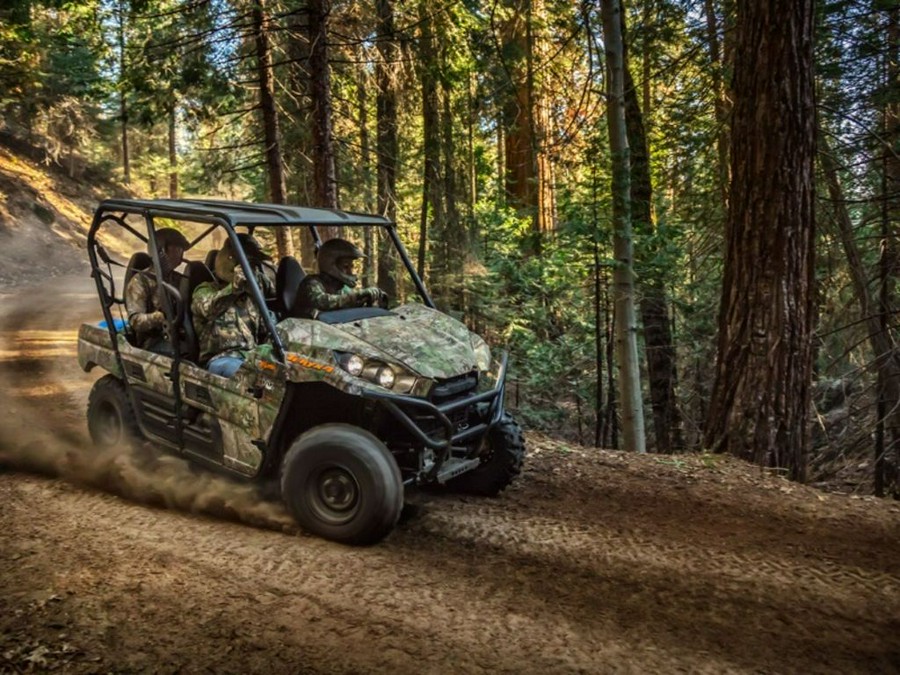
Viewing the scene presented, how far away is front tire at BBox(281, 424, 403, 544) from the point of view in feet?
15.1

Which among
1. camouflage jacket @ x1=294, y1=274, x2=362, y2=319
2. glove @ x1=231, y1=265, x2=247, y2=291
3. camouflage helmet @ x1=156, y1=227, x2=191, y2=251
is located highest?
camouflage helmet @ x1=156, y1=227, x2=191, y2=251

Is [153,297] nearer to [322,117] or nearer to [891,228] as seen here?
[322,117]

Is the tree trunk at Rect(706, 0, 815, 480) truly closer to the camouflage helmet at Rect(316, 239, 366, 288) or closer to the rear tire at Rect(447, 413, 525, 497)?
the rear tire at Rect(447, 413, 525, 497)

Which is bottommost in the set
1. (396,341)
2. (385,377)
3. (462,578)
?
(462,578)

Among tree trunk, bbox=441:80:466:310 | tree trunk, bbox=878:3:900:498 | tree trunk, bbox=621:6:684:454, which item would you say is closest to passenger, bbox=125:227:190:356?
tree trunk, bbox=621:6:684:454

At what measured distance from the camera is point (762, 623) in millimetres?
3797

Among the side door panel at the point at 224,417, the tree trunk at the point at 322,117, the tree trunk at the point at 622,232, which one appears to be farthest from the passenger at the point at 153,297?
the tree trunk at the point at 622,232

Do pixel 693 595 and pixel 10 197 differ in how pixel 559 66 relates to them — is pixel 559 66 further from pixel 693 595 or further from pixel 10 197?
pixel 10 197

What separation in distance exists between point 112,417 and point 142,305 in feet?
3.56

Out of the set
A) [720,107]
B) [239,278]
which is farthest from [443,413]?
[720,107]

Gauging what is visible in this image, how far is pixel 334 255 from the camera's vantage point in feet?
19.5

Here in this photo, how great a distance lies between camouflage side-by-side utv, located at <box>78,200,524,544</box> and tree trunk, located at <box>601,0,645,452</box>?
3.62 m

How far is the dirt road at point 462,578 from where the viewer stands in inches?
137

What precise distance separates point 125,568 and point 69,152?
34.2m
